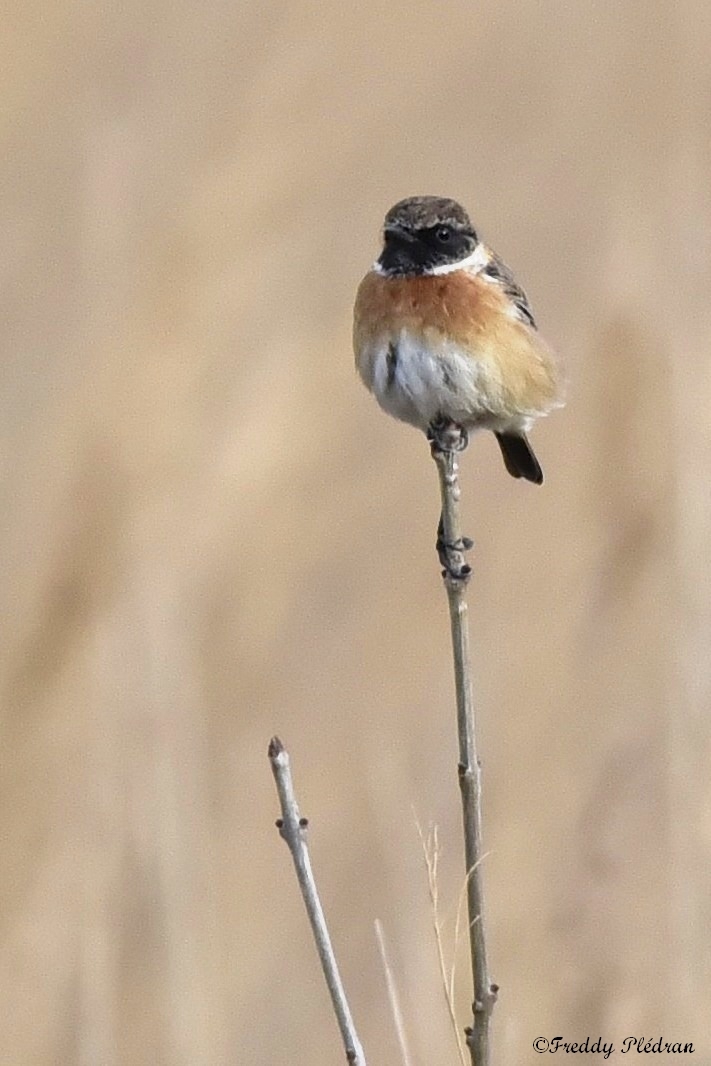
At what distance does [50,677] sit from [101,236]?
1181 millimetres

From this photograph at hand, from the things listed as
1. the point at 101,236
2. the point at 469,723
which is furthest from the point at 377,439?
the point at 469,723

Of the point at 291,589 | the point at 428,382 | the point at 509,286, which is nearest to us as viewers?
the point at 428,382

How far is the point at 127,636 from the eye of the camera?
347 cm

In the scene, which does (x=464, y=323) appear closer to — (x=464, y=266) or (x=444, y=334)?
(x=444, y=334)

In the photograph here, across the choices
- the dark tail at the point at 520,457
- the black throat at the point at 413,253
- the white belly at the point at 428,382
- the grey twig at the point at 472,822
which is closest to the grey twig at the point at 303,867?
the grey twig at the point at 472,822

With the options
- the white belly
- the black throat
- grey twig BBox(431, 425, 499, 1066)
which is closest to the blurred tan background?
the white belly

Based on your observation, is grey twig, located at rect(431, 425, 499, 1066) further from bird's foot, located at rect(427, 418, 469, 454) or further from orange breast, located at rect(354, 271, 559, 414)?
orange breast, located at rect(354, 271, 559, 414)

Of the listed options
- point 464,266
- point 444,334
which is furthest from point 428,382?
point 464,266

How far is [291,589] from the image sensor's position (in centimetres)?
421

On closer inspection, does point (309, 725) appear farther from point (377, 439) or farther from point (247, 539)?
point (377, 439)

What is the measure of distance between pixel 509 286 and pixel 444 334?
273 mm

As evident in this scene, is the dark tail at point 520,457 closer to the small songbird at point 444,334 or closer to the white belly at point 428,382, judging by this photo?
the small songbird at point 444,334

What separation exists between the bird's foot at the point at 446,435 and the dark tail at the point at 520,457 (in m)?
0.61

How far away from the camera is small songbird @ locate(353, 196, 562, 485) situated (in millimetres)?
3109
